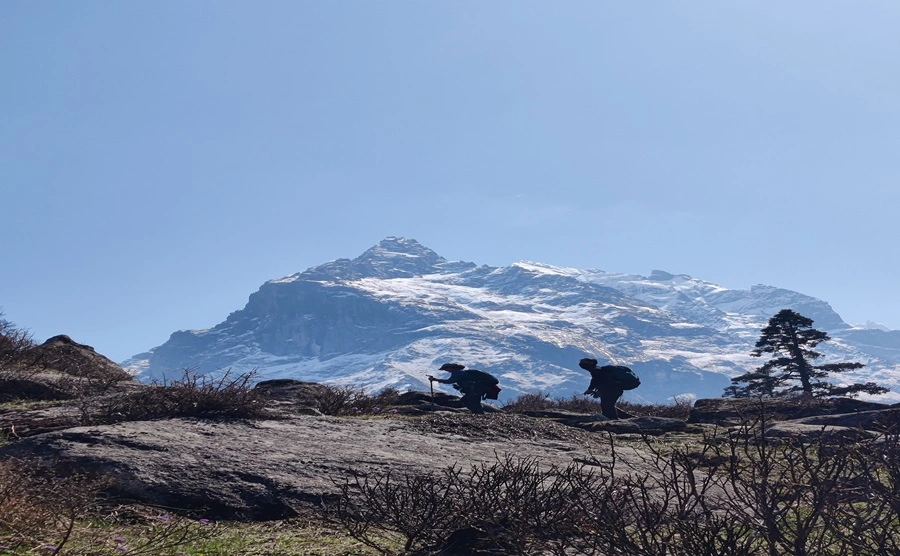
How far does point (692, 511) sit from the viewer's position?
4117mm

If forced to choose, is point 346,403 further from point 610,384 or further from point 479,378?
point 610,384

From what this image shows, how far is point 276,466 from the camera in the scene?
6.94 meters

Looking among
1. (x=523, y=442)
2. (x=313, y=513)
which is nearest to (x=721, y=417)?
(x=523, y=442)

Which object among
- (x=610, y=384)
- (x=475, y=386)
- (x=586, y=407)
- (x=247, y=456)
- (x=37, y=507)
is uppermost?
(x=610, y=384)

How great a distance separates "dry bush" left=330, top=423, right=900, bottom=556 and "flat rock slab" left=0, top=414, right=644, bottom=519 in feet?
2.85

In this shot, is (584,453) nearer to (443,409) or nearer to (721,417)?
(443,409)

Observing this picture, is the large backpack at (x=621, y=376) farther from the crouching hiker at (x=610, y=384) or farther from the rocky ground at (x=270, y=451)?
the rocky ground at (x=270, y=451)

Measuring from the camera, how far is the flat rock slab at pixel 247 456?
618 cm

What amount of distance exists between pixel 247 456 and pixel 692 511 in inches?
183

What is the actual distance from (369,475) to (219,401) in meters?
3.60

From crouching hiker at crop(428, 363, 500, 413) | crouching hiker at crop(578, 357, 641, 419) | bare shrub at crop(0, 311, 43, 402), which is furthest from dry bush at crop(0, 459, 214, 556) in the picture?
crouching hiker at crop(578, 357, 641, 419)

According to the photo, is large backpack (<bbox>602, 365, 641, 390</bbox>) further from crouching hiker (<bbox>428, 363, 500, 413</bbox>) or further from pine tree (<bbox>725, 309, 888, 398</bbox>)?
pine tree (<bbox>725, 309, 888, 398</bbox>)

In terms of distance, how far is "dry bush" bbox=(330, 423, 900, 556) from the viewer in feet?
10.3

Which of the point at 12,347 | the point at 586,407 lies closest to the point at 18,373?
the point at 12,347
